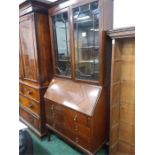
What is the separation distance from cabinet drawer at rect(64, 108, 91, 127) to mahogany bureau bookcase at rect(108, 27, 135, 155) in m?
0.32

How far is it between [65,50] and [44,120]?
1.17 meters

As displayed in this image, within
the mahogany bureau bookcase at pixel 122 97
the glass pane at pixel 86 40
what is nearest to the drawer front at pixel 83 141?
the mahogany bureau bookcase at pixel 122 97

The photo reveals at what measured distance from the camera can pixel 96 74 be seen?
180 cm

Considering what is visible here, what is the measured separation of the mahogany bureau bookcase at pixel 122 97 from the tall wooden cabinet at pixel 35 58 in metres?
1.10

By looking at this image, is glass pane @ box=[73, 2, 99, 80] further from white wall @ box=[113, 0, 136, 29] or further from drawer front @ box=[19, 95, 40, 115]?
drawer front @ box=[19, 95, 40, 115]

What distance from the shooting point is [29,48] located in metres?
2.35

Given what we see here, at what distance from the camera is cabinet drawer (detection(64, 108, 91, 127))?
5.36ft

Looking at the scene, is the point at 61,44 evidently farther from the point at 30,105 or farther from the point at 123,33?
the point at 30,105

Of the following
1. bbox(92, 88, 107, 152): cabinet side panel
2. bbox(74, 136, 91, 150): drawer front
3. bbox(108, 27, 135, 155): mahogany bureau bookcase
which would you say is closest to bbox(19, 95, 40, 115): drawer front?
bbox(74, 136, 91, 150): drawer front

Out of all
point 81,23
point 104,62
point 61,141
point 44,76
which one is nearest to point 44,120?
point 61,141
